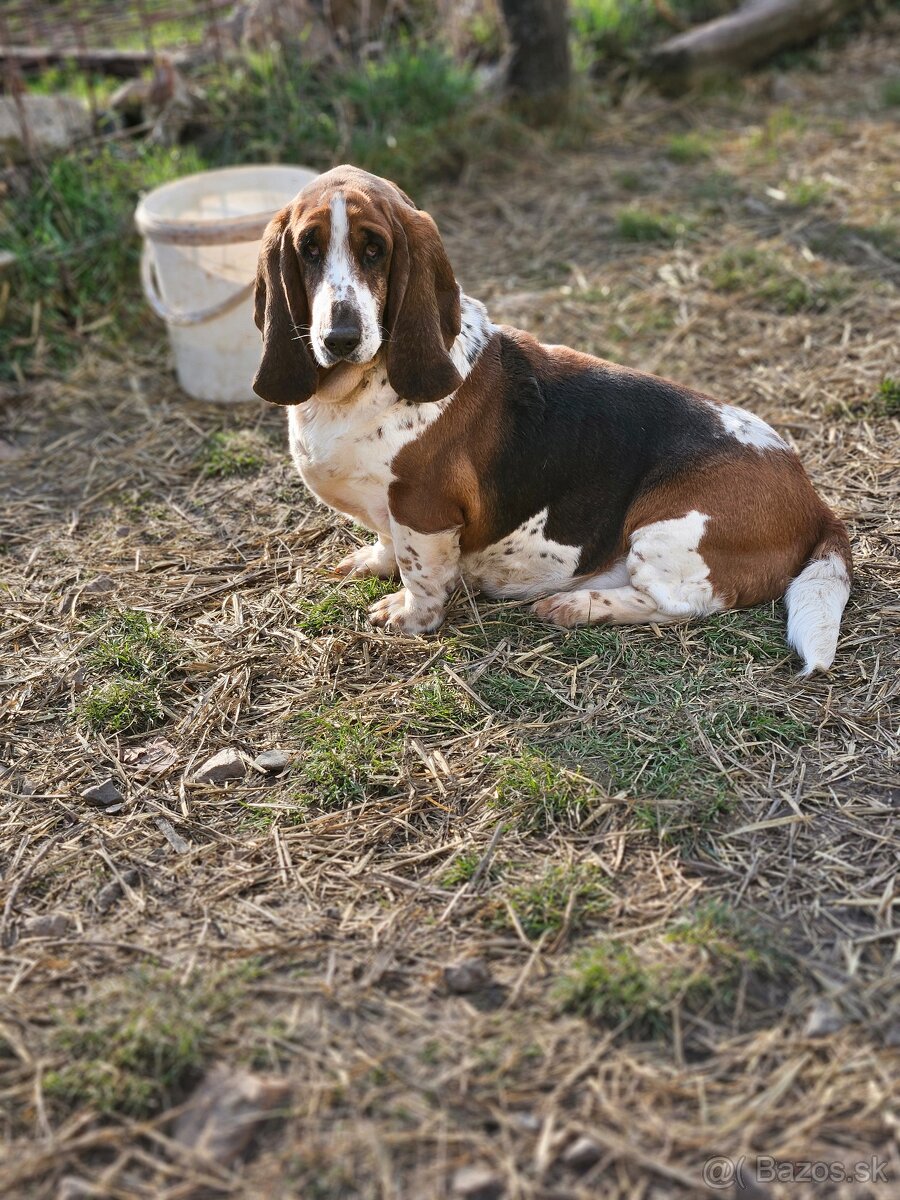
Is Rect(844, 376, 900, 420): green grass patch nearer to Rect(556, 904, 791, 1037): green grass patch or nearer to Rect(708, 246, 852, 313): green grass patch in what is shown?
Rect(708, 246, 852, 313): green grass patch

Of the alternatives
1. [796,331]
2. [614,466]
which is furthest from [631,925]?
[796,331]

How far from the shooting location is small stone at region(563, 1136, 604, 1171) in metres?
2.58

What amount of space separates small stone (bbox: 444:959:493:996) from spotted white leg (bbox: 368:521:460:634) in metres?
1.63

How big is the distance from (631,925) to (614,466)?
70.0 inches

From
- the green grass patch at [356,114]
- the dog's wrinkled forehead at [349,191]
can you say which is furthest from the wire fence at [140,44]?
the dog's wrinkled forehead at [349,191]

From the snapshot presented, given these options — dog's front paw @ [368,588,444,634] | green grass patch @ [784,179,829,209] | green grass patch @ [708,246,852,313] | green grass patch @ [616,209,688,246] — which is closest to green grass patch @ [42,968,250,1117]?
dog's front paw @ [368,588,444,634]

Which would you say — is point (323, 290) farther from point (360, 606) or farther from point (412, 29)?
point (412, 29)

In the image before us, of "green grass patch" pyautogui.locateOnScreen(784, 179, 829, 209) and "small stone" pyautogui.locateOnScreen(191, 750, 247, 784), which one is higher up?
"green grass patch" pyautogui.locateOnScreen(784, 179, 829, 209)

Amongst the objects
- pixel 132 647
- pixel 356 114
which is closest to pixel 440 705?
pixel 132 647

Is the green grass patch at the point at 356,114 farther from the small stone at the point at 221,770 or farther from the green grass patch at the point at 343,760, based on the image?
the small stone at the point at 221,770

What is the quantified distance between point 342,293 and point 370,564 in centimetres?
130

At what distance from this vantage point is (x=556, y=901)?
3238mm

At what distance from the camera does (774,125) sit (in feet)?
28.3

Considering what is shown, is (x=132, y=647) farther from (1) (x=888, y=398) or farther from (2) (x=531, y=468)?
(1) (x=888, y=398)
